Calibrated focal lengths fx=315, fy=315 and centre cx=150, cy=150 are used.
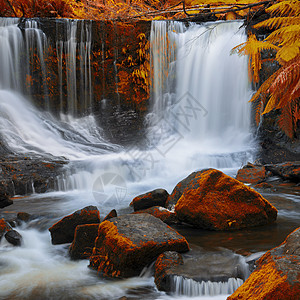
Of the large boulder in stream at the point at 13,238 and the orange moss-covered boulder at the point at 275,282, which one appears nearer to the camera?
the orange moss-covered boulder at the point at 275,282

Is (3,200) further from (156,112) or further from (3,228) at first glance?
(156,112)

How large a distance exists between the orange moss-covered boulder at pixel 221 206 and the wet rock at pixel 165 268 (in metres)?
1.15

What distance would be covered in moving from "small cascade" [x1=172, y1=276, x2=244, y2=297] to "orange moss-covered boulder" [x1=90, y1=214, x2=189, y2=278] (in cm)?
45

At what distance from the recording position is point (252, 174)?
7523mm

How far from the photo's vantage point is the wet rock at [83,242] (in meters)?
3.57

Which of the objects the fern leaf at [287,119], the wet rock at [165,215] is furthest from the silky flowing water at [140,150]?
the fern leaf at [287,119]

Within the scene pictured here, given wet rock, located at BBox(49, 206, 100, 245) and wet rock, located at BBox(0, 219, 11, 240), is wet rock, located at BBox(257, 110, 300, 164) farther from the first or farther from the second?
wet rock, located at BBox(0, 219, 11, 240)

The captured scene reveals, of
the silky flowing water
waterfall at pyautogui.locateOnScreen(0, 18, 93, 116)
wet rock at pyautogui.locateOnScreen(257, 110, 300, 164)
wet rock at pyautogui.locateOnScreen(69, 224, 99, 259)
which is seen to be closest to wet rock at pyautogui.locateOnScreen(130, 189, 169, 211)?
the silky flowing water

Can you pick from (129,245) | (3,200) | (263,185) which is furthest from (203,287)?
(263,185)

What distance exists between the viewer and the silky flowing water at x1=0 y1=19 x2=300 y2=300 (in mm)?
3061

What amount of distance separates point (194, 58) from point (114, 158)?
602 cm

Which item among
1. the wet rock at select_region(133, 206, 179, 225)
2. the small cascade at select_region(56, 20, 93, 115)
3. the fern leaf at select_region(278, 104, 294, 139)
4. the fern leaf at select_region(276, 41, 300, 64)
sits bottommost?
the wet rock at select_region(133, 206, 179, 225)

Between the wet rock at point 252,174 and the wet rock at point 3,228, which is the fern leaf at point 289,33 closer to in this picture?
the wet rock at point 3,228

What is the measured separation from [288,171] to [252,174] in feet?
2.68
